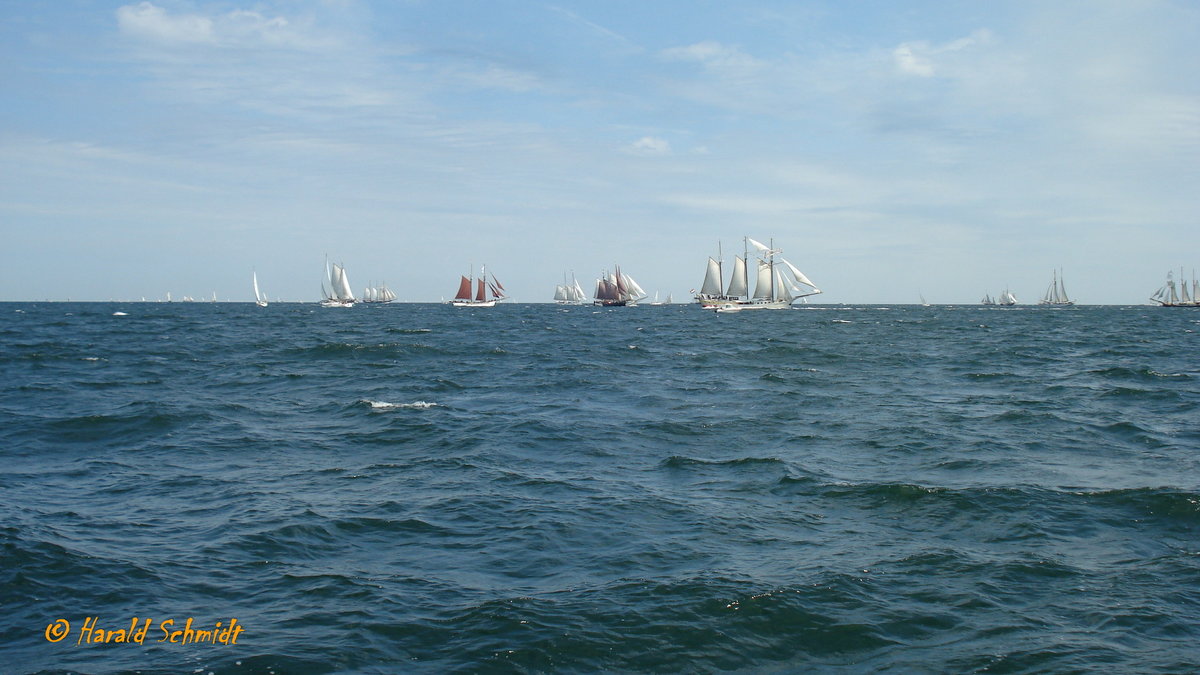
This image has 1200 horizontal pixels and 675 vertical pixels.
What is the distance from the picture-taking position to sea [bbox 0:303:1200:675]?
8.74 metres

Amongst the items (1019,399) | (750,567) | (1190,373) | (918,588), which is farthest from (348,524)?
(1190,373)

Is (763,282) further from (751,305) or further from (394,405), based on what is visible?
(394,405)

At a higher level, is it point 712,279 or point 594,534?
point 712,279

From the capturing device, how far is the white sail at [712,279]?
154 m

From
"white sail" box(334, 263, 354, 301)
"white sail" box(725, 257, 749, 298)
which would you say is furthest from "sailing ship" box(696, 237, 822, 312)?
"white sail" box(334, 263, 354, 301)

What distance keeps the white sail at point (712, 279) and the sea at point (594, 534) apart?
125646 millimetres

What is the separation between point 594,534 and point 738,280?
141 metres

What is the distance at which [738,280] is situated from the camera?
150 meters

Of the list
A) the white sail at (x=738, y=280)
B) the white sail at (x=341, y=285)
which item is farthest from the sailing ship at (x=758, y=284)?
the white sail at (x=341, y=285)

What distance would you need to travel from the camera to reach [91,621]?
9180mm

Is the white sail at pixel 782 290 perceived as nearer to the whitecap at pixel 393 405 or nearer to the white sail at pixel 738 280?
the white sail at pixel 738 280

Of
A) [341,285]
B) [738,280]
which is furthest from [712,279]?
[341,285]
